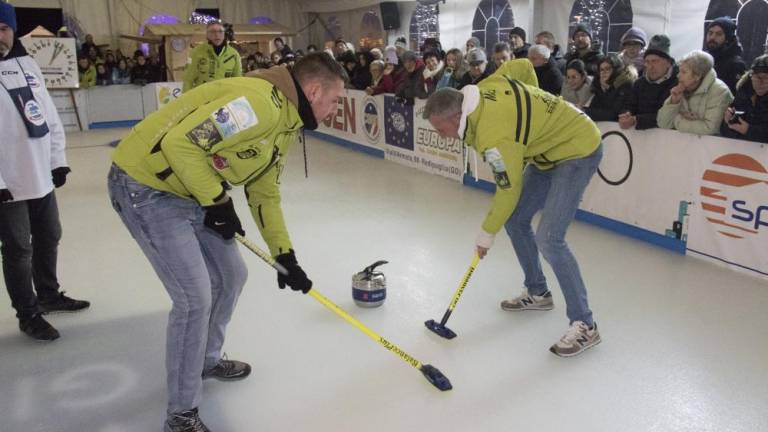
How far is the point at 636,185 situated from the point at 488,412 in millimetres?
2856

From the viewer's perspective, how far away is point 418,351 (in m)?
3.16

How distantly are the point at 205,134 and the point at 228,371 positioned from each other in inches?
54.4

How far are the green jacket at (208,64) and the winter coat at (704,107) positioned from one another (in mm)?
4142

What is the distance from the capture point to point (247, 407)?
8.86 feet

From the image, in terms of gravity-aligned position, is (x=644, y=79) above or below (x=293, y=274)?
above

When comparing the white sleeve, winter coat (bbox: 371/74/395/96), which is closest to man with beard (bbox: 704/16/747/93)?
winter coat (bbox: 371/74/395/96)

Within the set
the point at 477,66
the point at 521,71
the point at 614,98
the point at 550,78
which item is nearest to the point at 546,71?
the point at 550,78

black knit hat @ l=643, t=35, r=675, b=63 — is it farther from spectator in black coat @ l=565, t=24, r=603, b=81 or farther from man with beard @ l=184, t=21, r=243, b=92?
man with beard @ l=184, t=21, r=243, b=92

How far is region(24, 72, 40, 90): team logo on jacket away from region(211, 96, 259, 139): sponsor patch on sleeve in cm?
178

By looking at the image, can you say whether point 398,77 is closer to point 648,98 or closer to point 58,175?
point 648,98

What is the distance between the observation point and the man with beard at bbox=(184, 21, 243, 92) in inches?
241

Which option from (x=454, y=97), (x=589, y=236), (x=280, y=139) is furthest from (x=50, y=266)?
(x=589, y=236)

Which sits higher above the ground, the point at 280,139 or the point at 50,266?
the point at 280,139

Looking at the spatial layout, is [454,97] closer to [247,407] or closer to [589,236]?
[247,407]
